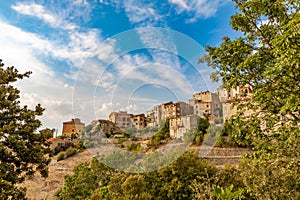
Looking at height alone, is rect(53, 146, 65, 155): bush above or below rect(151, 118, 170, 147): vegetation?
below

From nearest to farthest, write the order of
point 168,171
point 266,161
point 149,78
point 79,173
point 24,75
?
point 266,161
point 24,75
point 149,78
point 168,171
point 79,173

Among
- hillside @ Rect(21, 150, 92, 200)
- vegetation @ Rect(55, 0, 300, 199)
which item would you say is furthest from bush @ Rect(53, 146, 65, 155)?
vegetation @ Rect(55, 0, 300, 199)

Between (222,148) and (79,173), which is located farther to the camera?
(222,148)

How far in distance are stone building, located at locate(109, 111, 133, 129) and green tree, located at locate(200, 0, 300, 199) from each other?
364 centimetres

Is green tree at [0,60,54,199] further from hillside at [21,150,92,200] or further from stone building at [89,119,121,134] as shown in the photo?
hillside at [21,150,92,200]

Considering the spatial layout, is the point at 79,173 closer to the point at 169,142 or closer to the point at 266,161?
the point at 169,142

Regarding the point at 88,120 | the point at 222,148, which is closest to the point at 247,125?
the point at 88,120

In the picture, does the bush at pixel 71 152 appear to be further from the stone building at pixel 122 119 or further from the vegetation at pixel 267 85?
the vegetation at pixel 267 85

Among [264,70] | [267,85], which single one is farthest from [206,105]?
[267,85]

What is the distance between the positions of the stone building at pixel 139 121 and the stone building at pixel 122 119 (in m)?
0.19

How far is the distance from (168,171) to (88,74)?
6.73 m

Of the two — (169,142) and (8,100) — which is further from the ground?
(8,100)

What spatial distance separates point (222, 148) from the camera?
76.3 ft

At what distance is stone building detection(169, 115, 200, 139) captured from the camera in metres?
9.80
